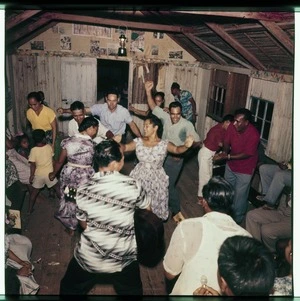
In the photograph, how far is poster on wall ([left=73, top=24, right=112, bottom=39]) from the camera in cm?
1011

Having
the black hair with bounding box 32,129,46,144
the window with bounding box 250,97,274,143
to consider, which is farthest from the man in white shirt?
the window with bounding box 250,97,274,143

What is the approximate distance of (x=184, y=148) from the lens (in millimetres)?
4414

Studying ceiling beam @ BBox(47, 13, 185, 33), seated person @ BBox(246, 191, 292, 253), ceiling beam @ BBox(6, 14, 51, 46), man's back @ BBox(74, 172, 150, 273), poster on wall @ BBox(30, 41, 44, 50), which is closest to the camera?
man's back @ BBox(74, 172, 150, 273)

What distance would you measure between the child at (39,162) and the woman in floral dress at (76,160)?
593mm

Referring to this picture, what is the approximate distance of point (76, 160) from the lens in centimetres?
450

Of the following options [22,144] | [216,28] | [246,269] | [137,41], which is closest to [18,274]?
[246,269]

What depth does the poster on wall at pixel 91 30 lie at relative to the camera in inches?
398

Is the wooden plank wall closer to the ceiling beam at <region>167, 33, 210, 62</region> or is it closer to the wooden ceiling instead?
the wooden ceiling

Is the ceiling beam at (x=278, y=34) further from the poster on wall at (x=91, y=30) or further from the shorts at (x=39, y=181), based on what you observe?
the poster on wall at (x=91, y=30)

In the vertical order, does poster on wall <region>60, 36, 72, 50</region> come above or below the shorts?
above

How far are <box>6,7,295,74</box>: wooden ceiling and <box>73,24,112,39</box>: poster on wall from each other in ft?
2.50

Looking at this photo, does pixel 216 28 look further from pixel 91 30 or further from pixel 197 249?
pixel 197 249

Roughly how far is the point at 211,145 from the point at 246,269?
417 centimetres

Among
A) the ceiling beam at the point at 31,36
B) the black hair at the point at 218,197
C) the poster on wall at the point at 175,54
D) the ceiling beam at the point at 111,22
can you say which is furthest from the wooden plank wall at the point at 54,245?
the poster on wall at the point at 175,54
